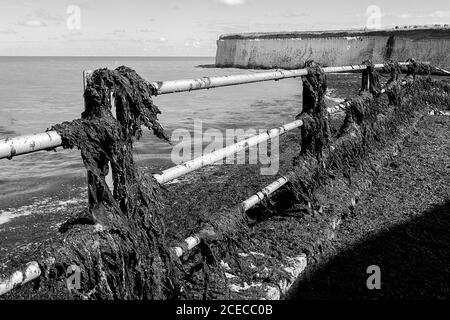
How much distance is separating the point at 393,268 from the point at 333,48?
53.0 m

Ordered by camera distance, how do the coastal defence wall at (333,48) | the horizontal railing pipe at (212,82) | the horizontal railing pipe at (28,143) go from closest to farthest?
1. the horizontal railing pipe at (28,143)
2. the horizontal railing pipe at (212,82)
3. the coastal defence wall at (333,48)

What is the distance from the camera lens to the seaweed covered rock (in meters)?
1.71

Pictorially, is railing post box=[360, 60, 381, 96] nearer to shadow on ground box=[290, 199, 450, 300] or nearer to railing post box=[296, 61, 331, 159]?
railing post box=[296, 61, 331, 159]

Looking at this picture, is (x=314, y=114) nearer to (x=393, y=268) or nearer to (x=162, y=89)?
(x=393, y=268)

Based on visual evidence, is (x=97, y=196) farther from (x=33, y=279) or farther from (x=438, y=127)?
(x=438, y=127)

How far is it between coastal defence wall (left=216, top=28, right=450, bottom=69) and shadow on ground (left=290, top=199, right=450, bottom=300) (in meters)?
34.9

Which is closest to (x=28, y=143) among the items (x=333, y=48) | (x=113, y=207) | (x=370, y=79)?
(x=113, y=207)

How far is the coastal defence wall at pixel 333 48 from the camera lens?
128 ft

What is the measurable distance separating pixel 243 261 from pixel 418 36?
139 feet

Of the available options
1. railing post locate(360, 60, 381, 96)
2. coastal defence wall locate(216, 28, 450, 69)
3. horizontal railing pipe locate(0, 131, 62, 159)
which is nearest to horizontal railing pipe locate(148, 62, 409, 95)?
horizontal railing pipe locate(0, 131, 62, 159)

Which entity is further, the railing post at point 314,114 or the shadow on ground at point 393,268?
the railing post at point 314,114

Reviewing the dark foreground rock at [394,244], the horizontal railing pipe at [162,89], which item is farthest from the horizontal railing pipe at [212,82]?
the dark foreground rock at [394,244]

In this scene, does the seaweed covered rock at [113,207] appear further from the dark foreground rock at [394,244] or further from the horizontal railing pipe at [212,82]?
the dark foreground rock at [394,244]

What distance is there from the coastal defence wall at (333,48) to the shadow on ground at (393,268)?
34.9m
